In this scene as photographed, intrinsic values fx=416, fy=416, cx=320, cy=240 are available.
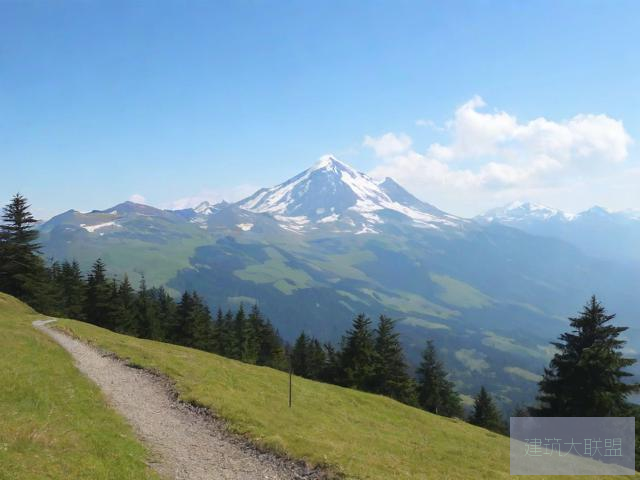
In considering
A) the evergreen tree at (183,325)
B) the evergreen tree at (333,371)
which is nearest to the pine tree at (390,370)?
the evergreen tree at (333,371)

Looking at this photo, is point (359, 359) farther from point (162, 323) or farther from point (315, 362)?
point (162, 323)

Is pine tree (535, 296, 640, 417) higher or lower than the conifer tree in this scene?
higher

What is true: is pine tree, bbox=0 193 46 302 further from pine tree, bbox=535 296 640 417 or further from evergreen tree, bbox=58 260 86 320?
pine tree, bbox=535 296 640 417

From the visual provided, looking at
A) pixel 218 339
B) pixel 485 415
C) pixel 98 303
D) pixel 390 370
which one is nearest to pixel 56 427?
pixel 390 370

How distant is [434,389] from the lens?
257ft

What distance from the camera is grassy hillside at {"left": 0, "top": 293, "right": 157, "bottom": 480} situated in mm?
13898

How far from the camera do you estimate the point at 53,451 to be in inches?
586

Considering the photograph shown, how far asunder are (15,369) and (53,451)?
1261 centimetres

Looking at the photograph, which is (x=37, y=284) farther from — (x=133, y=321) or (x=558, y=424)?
(x=558, y=424)

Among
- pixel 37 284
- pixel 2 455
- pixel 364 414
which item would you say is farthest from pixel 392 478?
pixel 37 284

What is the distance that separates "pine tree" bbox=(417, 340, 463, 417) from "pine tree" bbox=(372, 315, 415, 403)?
8305 millimetres

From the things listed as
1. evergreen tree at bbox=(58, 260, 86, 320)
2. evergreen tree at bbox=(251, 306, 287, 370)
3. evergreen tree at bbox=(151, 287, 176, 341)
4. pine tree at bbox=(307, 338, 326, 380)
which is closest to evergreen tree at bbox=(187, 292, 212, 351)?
evergreen tree at bbox=(151, 287, 176, 341)

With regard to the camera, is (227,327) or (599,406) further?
(227,327)

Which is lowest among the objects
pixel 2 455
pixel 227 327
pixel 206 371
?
pixel 227 327
